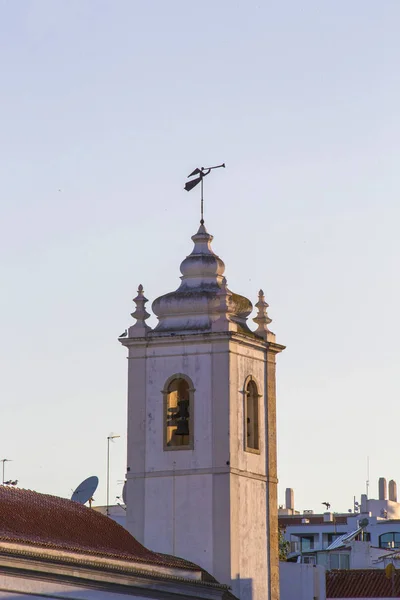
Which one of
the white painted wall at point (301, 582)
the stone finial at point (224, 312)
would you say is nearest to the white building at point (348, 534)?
the white painted wall at point (301, 582)

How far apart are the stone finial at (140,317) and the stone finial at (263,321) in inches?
98.8

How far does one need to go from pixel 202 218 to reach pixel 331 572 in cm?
2059

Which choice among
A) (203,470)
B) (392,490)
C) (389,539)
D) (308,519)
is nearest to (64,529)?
(203,470)

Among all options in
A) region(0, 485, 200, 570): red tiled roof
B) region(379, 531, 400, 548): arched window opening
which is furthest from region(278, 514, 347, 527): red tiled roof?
region(0, 485, 200, 570): red tiled roof

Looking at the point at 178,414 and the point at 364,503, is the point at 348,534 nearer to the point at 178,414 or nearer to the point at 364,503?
the point at 364,503

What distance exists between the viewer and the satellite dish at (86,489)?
40250 millimetres

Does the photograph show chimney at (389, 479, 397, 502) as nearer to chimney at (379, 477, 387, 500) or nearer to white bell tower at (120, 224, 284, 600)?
chimney at (379, 477, 387, 500)

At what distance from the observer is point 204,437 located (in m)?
38.6

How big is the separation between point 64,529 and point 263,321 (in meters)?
8.13

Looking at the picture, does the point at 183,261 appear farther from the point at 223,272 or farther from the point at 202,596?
the point at 202,596

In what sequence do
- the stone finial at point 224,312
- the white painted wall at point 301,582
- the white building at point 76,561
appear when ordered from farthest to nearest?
the white painted wall at point 301,582, the stone finial at point 224,312, the white building at point 76,561

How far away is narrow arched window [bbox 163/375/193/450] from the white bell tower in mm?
21

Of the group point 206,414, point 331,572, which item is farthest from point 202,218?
point 331,572

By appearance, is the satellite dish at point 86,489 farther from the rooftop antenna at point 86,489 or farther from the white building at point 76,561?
the white building at point 76,561
